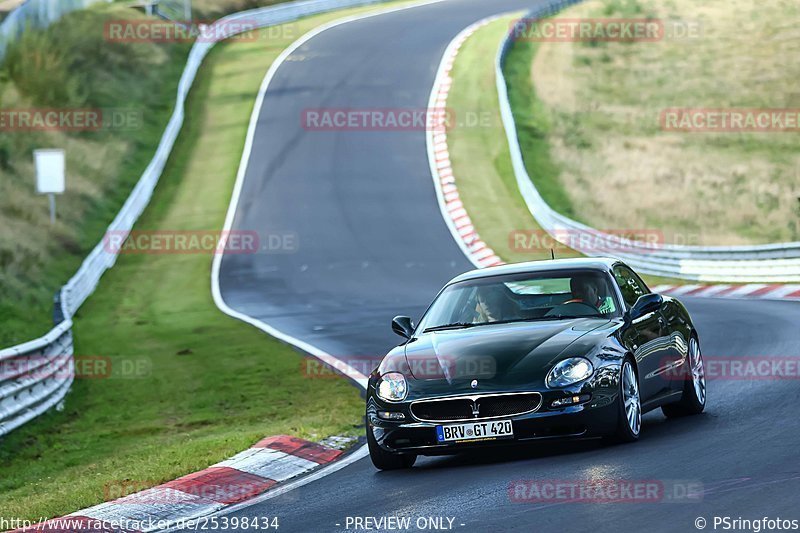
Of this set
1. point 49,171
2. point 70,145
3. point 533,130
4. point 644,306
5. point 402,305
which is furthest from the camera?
point 533,130

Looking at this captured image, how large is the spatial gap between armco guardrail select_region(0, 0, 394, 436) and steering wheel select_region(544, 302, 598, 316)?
243 inches

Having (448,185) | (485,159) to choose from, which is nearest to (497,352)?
(448,185)

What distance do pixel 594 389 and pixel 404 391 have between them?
1.32 metres

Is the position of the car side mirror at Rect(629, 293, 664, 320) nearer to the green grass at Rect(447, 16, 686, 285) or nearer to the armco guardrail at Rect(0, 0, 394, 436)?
the armco guardrail at Rect(0, 0, 394, 436)

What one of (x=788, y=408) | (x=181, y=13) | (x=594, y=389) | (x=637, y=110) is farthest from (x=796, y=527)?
(x=181, y=13)

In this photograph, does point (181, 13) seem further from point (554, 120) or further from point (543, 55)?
point (554, 120)

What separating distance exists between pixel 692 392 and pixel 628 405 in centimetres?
178

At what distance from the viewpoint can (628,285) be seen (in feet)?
36.5

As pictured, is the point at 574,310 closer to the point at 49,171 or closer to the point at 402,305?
the point at 402,305

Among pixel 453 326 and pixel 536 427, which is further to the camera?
pixel 453 326

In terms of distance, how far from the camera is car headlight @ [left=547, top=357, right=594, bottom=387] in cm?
916

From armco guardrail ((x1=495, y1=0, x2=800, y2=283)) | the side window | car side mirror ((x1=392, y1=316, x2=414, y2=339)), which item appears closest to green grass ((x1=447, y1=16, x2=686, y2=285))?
armco guardrail ((x1=495, y1=0, x2=800, y2=283))

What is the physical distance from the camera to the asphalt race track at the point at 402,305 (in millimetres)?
7707

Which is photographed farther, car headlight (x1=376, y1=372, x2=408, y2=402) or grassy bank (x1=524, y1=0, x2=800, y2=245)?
grassy bank (x1=524, y1=0, x2=800, y2=245)
